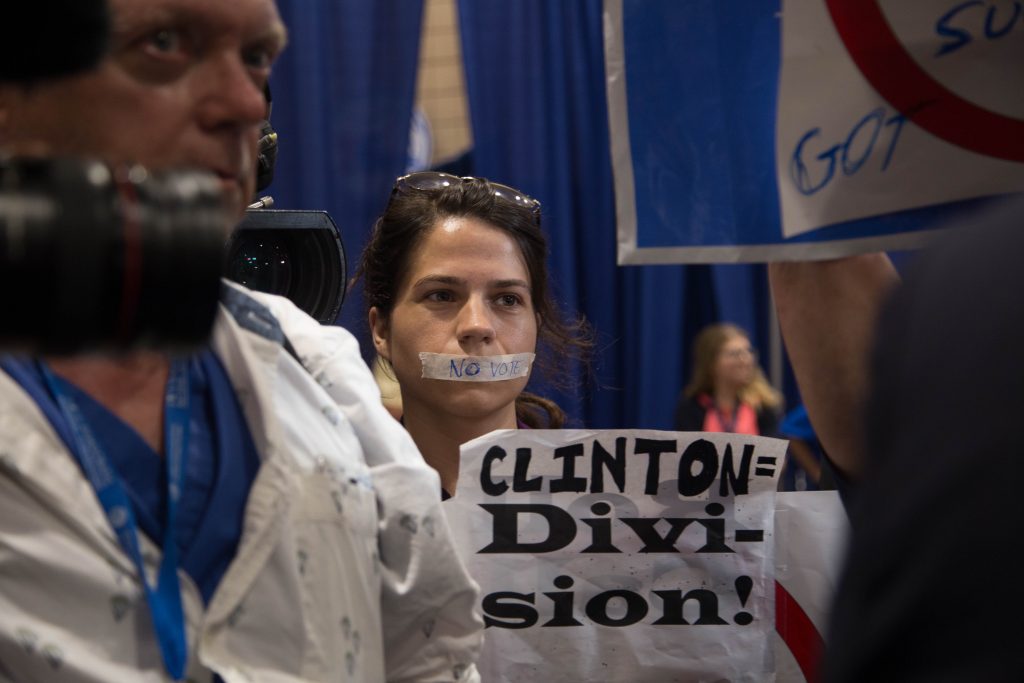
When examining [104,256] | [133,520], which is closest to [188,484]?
[133,520]

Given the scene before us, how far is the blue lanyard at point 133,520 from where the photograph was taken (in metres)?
0.97

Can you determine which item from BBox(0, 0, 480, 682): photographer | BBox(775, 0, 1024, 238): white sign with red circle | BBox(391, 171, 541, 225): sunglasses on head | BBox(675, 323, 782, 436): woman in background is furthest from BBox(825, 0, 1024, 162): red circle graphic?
BBox(675, 323, 782, 436): woman in background

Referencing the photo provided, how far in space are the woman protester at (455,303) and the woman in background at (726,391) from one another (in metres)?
3.25

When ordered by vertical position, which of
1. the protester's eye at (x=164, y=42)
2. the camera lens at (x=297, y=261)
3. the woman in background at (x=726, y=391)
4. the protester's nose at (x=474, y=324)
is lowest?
the woman in background at (x=726, y=391)

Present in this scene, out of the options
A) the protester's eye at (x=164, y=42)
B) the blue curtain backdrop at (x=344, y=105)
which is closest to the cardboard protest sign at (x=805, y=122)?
the protester's eye at (x=164, y=42)

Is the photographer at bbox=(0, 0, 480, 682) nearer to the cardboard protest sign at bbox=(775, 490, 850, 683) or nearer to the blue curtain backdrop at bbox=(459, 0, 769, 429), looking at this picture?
the cardboard protest sign at bbox=(775, 490, 850, 683)

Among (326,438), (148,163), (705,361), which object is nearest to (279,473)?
(326,438)

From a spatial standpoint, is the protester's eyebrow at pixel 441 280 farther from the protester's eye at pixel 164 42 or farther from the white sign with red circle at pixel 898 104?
the protester's eye at pixel 164 42

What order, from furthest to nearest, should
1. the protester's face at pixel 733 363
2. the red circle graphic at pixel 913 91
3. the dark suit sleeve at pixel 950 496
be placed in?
the protester's face at pixel 733 363 < the red circle graphic at pixel 913 91 < the dark suit sleeve at pixel 950 496

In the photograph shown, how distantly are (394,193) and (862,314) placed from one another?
0.96 m

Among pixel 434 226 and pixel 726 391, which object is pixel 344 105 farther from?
pixel 434 226

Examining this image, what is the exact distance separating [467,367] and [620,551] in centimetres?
39

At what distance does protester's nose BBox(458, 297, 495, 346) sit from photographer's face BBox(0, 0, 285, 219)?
77 cm

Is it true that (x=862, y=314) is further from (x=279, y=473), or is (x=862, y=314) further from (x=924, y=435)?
(x=924, y=435)
